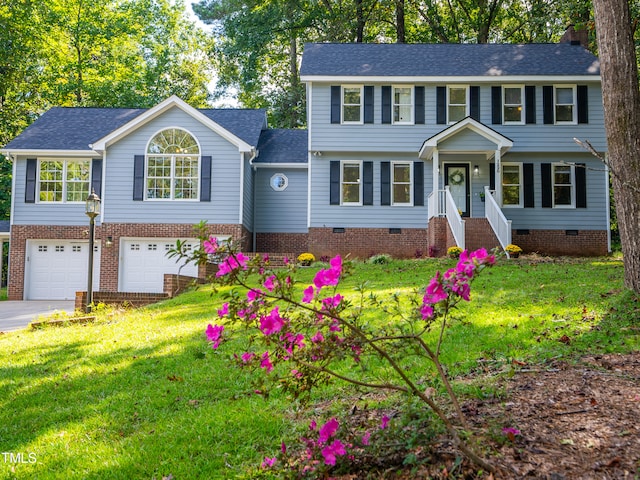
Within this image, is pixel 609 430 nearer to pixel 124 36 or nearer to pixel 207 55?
pixel 124 36

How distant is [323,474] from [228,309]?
997mm

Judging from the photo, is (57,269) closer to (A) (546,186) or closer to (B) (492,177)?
(B) (492,177)

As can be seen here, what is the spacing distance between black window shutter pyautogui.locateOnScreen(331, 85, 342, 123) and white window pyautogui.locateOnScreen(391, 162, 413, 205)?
2.33 m

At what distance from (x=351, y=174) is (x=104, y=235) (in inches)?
314

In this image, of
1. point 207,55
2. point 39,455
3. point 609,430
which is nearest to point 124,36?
point 207,55

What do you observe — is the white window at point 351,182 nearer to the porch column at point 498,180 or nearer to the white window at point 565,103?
the porch column at point 498,180

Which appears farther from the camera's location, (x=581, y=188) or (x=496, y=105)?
(x=496, y=105)

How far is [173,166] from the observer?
58.1 ft

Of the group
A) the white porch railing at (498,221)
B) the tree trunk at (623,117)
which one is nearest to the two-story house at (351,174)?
the white porch railing at (498,221)

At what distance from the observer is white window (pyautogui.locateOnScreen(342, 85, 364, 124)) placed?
18.1 m

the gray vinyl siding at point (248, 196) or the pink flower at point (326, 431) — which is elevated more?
the gray vinyl siding at point (248, 196)

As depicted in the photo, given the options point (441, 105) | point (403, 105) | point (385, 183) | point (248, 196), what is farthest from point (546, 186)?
point (248, 196)

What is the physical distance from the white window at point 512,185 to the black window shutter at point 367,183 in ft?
13.7

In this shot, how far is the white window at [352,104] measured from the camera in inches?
713
